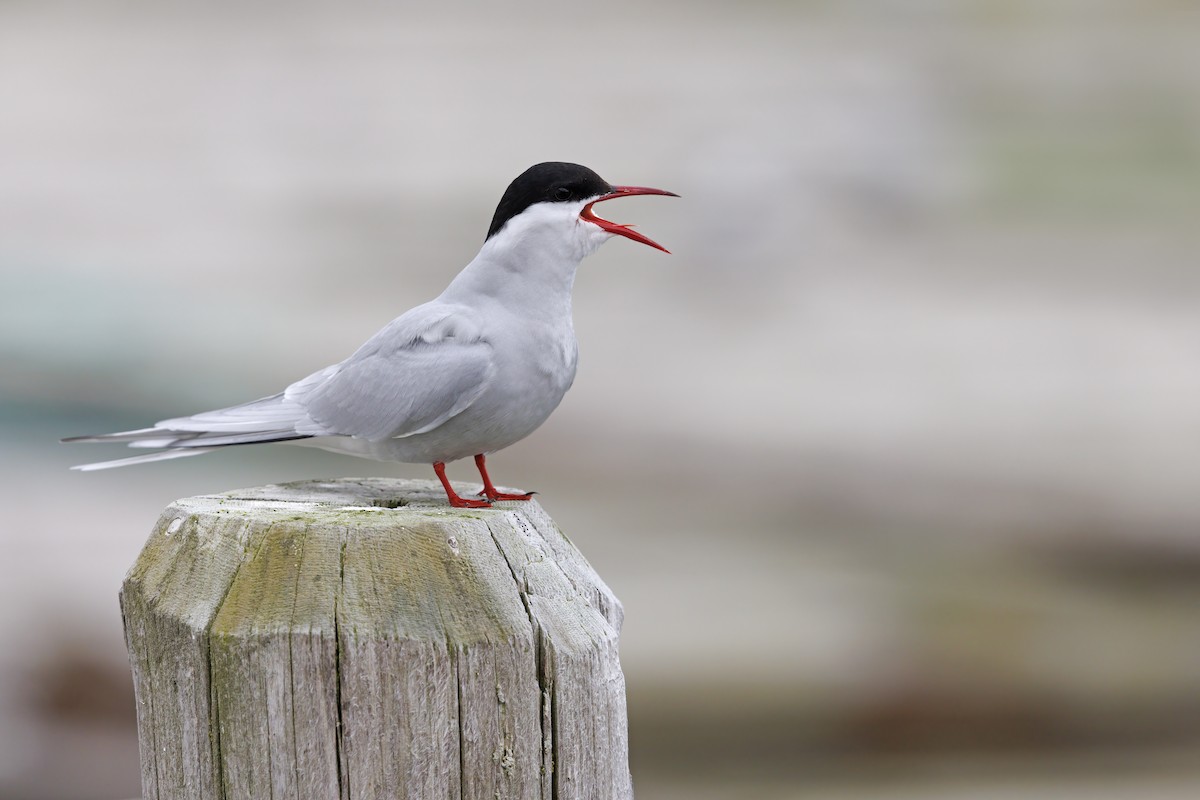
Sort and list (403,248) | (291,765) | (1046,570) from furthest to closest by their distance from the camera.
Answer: (403,248) < (1046,570) < (291,765)

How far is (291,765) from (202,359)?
6565 millimetres

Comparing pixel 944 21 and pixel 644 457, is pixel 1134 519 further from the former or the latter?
pixel 944 21

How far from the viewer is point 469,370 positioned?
3.04 m

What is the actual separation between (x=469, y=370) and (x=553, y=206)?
48 centimetres

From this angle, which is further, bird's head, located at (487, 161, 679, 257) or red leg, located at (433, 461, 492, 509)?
bird's head, located at (487, 161, 679, 257)

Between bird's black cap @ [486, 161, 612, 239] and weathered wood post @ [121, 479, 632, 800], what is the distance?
1107mm

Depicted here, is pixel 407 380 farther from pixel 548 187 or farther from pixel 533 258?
pixel 548 187

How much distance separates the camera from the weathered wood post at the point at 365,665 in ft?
6.97

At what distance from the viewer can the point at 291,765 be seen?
2125 millimetres

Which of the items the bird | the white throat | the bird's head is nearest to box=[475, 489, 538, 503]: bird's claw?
the bird

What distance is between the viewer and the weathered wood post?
2.12 metres

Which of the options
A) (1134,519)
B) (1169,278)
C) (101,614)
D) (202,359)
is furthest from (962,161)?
(101,614)

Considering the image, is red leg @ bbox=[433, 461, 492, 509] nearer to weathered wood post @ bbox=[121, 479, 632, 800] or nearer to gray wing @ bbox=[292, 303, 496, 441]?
gray wing @ bbox=[292, 303, 496, 441]

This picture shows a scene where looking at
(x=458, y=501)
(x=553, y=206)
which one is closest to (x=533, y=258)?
(x=553, y=206)
